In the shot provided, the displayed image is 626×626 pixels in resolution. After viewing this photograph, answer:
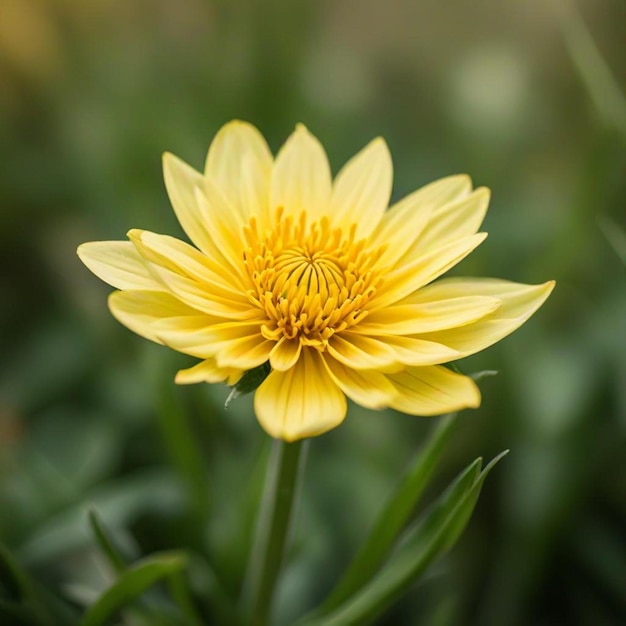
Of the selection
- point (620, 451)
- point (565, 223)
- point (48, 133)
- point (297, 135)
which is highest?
point (48, 133)

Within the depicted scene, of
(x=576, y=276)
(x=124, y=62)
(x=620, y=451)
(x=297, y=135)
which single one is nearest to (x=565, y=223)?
(x=576, y=276)

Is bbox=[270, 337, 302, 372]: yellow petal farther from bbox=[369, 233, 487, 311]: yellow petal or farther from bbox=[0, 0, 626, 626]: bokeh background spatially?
bbox=[0, 0, 626, 626]: bokeh background

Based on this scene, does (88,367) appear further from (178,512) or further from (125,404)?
(178,512)

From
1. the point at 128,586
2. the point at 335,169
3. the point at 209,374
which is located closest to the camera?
the point at 209,374

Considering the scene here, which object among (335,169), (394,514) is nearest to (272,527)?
(394,514)

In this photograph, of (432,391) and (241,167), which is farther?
(241,167)

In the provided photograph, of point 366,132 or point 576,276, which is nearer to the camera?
point 576,276

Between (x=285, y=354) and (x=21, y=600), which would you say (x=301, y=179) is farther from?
(x=21, y=600)
